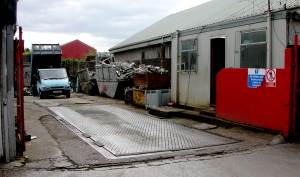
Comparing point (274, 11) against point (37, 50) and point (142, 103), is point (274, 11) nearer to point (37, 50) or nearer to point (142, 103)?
point (142, 103)

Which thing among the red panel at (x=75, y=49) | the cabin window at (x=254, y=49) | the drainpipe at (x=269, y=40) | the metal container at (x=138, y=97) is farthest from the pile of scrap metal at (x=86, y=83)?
the red panel at (x=75, y=49)

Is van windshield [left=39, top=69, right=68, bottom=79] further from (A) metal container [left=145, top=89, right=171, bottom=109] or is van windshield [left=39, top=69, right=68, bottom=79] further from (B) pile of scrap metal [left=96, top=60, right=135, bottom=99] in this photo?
(A) metal container [left=145, top=89, right=171, bottom=109]

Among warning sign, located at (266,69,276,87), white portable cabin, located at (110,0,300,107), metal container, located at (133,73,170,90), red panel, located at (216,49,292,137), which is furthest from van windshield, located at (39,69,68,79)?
warning sign, located at (266,69,276,87)

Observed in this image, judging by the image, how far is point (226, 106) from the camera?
13875 mm

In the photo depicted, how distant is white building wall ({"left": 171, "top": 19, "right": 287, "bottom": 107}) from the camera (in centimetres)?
1302

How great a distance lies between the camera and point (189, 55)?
18031 mm

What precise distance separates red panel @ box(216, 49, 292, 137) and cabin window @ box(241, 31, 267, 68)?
3.28ft

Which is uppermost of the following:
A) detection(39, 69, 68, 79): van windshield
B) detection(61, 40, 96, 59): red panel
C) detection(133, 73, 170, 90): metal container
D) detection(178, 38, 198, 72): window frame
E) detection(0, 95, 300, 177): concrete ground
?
detection(61, 40, 96, 59): red panel

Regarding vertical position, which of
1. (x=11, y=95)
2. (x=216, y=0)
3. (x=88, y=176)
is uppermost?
(x=216, y=0)

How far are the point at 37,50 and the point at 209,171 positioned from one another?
24.6 metres

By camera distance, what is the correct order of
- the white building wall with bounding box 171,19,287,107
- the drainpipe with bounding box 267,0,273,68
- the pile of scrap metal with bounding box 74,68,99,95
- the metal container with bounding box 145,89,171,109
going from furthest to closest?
the pile of scrap metal with bounding box 74,68,99,95
the metal container with bounding box 145,89,171,109
the drainpipe with bounding box 267,0,273,68
the white building wall with bounding box 171,19,287,107

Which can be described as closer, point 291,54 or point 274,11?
point 291,54

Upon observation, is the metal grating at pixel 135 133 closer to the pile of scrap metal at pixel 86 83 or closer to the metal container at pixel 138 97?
the metal container at pixel 138 97

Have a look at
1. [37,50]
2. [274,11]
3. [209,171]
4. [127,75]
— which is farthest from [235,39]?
[37,50]
